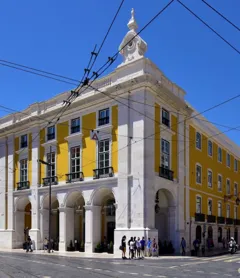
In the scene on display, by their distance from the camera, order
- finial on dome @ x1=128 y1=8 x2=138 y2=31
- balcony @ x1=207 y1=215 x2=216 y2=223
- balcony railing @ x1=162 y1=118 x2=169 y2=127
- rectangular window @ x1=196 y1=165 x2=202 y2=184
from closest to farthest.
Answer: balcony railing @ x1=162 y1=118 x2=169 y2=127, finial on dome @ x1=128 y1=8 x2=138 y2=31, rectangular window @ x1=196 y1=165 x2=202 y2=184, balcony @ x1=207 y1=215 x2=216 y2=223

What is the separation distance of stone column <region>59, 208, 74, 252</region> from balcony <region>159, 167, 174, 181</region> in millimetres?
9317

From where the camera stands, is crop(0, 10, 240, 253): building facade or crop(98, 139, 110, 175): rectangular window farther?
crop(98, 139, 110, 175): rectangular window

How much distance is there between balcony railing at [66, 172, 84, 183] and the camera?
116 feet

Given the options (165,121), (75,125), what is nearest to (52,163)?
(75,125)

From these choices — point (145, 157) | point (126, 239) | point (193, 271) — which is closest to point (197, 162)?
point (145, 157)

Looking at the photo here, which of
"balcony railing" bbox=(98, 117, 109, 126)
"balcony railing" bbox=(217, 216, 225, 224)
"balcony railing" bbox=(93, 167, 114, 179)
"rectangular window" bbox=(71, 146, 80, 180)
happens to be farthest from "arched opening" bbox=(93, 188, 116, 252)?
"balcony railing" bbox=(217, 216, 225, 224)

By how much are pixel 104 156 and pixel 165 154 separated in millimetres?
5034

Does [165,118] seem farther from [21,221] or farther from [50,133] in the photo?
[21,221]

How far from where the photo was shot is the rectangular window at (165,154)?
111 feet

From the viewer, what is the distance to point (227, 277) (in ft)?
57.9

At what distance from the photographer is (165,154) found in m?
34.3

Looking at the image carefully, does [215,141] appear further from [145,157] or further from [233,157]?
[145,157]

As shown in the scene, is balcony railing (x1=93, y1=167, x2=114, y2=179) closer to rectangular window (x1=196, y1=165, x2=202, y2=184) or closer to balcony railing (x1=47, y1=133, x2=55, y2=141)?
balcony railing (x1=47, y1=133, x2=55, y2=141)

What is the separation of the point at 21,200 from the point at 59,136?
27.9 feet
